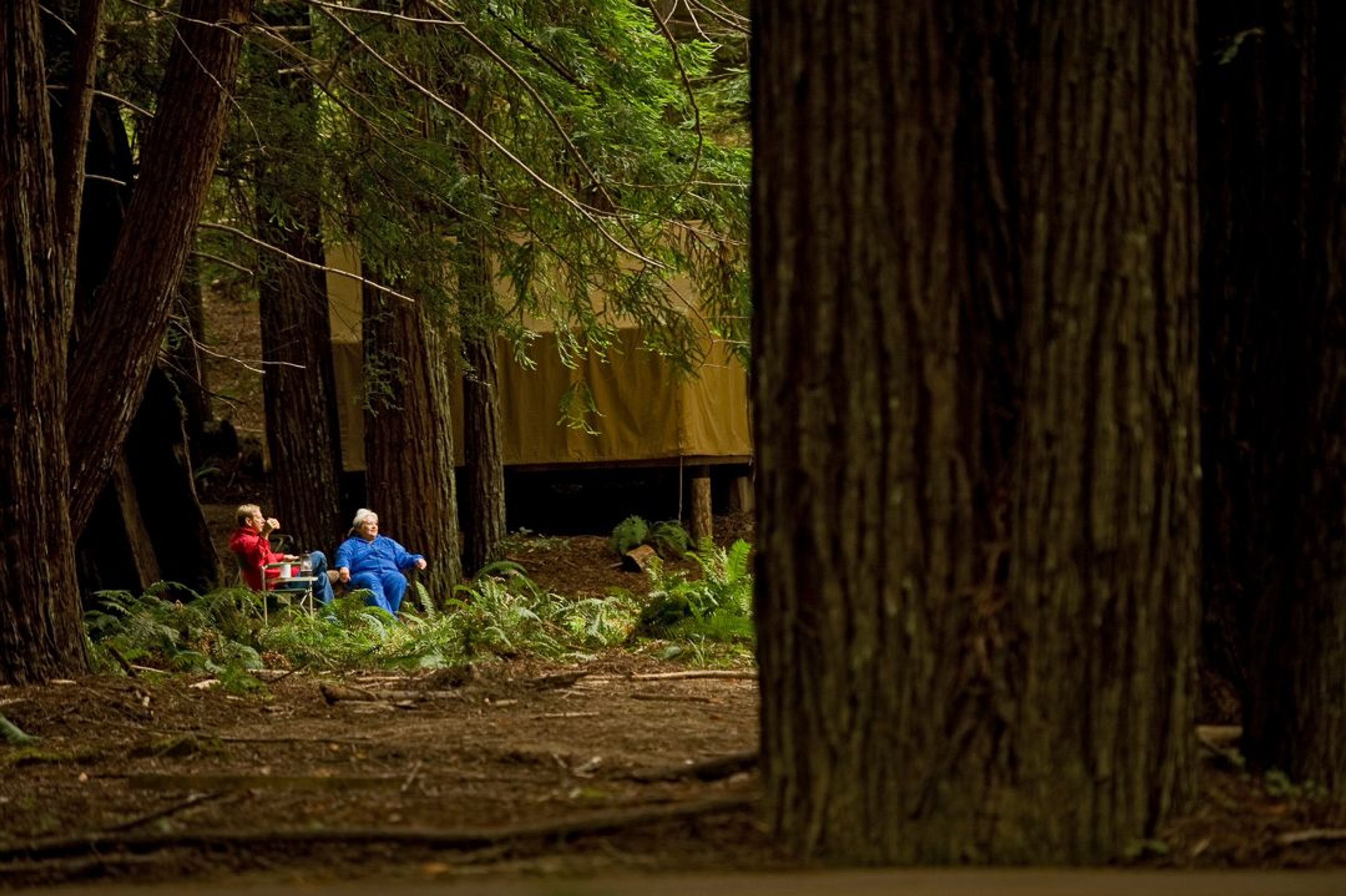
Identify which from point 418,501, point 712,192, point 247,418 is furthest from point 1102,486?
point 247,418

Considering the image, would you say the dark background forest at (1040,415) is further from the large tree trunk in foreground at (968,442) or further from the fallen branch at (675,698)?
the fallen branch at (675,698)

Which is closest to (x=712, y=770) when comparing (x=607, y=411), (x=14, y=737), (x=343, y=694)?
(x=343, y=694)

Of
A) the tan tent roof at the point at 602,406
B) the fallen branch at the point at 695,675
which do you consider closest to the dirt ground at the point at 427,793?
the fallen branch at the point at 695,675

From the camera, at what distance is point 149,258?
9.48m

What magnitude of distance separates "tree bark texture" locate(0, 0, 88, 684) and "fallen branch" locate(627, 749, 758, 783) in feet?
15.9

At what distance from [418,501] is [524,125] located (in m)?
5.22

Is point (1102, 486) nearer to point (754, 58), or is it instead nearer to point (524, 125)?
point (754, 58)

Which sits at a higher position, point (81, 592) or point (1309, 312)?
point (1309, 312)

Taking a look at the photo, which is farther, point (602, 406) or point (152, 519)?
point (602, 406)

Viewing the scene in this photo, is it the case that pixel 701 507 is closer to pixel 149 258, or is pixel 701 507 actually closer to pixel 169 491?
pixel 169 491

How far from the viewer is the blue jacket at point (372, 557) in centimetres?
1434

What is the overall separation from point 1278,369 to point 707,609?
6.40m

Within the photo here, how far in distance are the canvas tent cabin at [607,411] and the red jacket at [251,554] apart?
4710 millimetres

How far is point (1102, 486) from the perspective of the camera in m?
3.90
